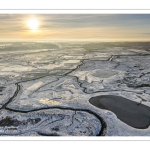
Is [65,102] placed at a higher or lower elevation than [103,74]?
lower

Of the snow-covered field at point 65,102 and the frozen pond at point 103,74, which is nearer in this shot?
the snow-covered field at point 65,102

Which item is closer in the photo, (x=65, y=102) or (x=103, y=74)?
(x=65, y=102)

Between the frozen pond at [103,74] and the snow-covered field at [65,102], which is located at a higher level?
the frozen pond at [103,74]

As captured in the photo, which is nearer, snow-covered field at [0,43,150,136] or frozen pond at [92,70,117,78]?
snow-covered field at [0,43,150,136]

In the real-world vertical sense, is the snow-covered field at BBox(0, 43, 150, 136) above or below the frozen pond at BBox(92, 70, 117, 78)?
below
